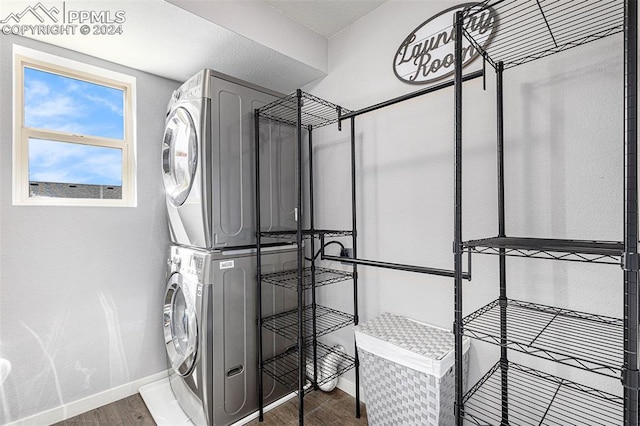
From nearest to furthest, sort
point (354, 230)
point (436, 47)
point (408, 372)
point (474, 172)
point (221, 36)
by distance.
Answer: point (408, 372) < point (474, 172) < point (436, 47) < point (221, 36) < point (354, 230)

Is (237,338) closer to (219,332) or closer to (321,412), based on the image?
(219,332)

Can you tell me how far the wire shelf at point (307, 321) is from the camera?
2.03 metres

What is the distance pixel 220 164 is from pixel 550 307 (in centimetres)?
186

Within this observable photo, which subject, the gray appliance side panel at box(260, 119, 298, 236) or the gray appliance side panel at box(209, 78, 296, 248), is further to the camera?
the gray appliance side panel at box(260, 119, 298, 236)

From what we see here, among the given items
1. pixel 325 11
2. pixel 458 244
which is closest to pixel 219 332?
pixel 458 244

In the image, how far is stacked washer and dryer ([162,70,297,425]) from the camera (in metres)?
1.75

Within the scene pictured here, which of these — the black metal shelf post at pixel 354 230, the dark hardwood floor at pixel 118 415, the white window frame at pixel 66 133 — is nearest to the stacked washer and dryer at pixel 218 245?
the dark hardwood floor at pixel 118 415

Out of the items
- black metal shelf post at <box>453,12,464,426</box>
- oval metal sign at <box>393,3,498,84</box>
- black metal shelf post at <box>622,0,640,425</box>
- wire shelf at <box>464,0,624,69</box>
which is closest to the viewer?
black metal shelf post at <box>622,0,640,425</box>

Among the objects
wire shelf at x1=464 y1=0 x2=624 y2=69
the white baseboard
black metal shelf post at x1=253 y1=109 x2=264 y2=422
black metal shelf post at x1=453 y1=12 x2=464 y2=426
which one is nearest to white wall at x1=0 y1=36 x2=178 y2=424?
the white baseboard

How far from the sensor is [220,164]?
183 cm

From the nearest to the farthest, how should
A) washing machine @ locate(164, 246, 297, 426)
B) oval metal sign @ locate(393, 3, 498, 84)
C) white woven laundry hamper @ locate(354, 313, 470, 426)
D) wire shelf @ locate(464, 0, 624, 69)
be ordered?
wire shelf @ locate(464, 0, 624, 69)
white woven laundry hamper @ locate(354, 313, 470, 426)
oval metal sign @ locate(393, 3, 498, 84)
washing machine @ locate(164, 246, 297, 426)

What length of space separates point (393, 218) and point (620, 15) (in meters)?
1.31

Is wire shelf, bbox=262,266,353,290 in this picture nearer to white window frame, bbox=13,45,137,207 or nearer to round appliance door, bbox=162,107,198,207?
round appliance door, bbox=162,107,198,207

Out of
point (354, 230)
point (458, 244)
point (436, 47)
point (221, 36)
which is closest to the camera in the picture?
point (458, 244)
